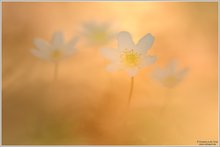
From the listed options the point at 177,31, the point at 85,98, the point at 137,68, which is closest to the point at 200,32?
the point at 177,31

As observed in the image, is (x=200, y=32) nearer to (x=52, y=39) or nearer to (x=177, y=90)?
(x=177, y=90)

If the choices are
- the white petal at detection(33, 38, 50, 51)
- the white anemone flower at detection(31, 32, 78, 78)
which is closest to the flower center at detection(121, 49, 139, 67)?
the white anemone flower at detection(31, 32, 78, 78)

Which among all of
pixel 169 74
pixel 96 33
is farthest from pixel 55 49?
pixel 169 74

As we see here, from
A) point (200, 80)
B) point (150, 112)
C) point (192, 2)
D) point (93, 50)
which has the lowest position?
point (150, 112)

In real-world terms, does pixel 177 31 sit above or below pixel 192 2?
below

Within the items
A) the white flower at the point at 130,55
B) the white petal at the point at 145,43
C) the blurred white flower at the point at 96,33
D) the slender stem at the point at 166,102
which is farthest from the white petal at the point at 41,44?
the slender stem at the point at 166,102

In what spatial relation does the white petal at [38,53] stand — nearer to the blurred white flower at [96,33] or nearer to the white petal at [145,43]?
the blurred white flower at [96,33]
